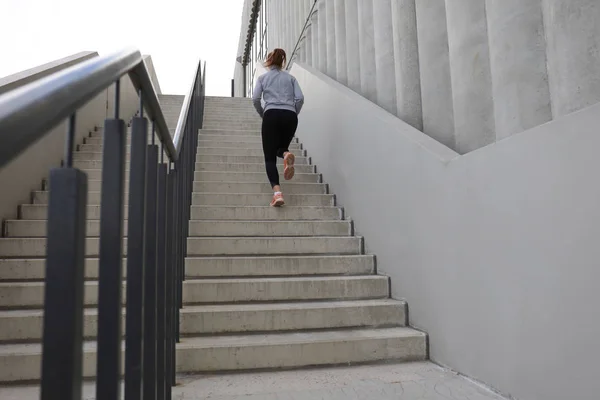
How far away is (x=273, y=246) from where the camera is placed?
10.2ft

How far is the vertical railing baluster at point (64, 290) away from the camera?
0.54 metres

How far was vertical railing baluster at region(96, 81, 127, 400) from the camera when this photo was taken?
31.0 inches

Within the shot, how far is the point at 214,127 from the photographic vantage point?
5957mm

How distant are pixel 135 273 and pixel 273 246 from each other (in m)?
2.04

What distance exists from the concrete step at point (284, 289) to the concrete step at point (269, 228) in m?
0.59

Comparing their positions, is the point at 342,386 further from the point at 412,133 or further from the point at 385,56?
the point at 385,56

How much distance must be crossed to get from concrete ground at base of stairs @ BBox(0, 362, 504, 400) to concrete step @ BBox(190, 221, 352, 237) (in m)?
1.30

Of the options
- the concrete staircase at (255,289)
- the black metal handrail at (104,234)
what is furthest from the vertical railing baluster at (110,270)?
the concrete staircase at (255,289)

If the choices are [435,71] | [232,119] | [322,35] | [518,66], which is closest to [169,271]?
[518,66]

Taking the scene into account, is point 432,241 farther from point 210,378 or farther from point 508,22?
point 210,378

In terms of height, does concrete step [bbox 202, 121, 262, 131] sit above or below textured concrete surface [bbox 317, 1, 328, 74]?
below

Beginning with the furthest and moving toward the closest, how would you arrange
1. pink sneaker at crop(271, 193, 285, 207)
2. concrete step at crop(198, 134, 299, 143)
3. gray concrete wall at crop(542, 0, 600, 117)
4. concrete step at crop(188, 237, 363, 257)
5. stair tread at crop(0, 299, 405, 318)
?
concrete step at crop(198, 134, 299, 143)
pink sneaker at crop(271, 193, 285, 207)
concrete step at crop(188, 237, 363, 257)
stair tread at crop(0, 299, 405, 318)
gray concrete wall at crop(542, 0, 600, 117)

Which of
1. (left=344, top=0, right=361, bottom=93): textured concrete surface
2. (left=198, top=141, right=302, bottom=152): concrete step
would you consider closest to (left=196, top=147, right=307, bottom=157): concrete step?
(left=198, top=141, right=302, bottom=152): concrete step

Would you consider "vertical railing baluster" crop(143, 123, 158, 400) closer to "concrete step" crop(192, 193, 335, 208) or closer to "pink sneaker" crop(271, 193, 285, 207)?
"pink sneaker" crop(271, 193, 285, 207)
